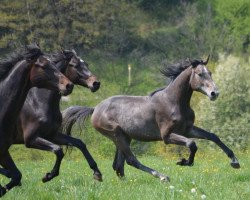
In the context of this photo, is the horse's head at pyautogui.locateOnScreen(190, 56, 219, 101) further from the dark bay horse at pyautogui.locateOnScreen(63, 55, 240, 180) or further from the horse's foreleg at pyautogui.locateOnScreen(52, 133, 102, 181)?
the horse's foreleg at pyautogui.locateOnScreen(52, 133, 102, 181)

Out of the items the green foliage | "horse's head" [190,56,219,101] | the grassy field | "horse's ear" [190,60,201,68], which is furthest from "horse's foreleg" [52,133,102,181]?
the green foliage

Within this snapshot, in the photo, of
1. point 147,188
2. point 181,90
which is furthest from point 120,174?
point 147,188

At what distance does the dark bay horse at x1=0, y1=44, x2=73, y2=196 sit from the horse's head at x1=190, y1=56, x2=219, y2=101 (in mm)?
4361

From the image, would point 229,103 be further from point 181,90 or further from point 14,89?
point 14,89

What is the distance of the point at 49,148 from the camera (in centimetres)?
1215

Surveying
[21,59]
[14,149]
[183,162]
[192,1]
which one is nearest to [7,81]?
[21,59]

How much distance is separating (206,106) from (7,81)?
34609mm

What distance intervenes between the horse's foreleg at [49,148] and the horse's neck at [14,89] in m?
2.48

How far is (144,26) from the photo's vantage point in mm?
72688

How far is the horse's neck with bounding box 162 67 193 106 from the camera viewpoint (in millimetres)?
13672

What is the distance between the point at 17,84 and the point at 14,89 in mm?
78

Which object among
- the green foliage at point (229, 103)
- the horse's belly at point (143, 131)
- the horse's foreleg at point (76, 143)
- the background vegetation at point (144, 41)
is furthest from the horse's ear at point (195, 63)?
the green foliage at point (229, 103)

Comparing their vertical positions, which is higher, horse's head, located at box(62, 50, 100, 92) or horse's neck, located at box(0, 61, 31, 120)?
horse's neck, located at box(0, 61, 31, 120)

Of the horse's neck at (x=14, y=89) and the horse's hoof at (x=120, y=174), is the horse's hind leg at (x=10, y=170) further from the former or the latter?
the horse's hoof at (x=120, y=174)
